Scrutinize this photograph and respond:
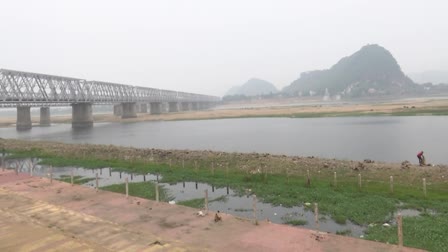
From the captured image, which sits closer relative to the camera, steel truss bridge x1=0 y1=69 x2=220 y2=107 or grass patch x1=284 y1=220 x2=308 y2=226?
grass patch x1=284 y1=220 x2=308 y2=226

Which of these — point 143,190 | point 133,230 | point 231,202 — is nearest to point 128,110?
point 143,190

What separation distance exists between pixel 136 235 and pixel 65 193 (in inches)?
440

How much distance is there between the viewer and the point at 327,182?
27391 mm

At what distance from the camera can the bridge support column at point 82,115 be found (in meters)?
117

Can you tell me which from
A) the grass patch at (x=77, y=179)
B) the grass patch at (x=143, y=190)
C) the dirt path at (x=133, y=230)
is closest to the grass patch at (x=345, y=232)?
the dirt path at (x=133, y=230)

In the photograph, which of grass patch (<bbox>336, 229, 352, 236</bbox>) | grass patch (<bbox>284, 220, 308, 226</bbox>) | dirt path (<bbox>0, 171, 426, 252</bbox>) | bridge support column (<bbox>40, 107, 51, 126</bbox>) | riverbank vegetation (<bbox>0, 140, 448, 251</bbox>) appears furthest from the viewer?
bridge support column (<bbox>40, 107, 51, 126</bbox>)

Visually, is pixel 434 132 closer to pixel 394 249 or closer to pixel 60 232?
pixel 394 249

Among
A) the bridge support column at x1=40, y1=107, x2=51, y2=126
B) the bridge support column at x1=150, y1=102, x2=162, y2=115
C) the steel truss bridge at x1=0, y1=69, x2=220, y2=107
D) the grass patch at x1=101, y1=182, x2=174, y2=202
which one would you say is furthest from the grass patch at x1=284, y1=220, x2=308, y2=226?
the bridge support column at x1=150, y1=102, x2=162, y2=115

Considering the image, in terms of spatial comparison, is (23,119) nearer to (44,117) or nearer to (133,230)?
(44,117)

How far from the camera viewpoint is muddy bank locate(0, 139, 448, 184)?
28688 millimetres

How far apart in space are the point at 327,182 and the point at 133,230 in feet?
51.7

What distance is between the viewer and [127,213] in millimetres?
20250

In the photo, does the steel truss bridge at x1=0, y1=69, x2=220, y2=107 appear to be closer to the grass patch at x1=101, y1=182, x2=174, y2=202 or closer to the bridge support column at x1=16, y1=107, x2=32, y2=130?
the bridge support column at x1=16, y1=107, x2=32, y2=130

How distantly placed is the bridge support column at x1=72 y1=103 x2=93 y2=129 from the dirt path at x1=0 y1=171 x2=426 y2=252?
98160 millimetres
